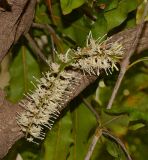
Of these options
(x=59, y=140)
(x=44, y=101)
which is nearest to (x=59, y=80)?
(x=44, y=101)

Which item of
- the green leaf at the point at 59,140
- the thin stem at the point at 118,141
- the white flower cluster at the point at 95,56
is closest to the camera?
the white flower cluster at the point at 95,56

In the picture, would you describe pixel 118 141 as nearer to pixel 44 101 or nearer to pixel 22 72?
pixel 44 101

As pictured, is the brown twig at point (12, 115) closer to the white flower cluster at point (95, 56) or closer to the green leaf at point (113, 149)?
the white flower cluster at point (95, 56)

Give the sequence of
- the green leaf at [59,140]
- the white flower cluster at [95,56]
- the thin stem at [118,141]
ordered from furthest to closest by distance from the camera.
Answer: the green leaf at [59,140], the thin stem at [118,141], the white flower cluster at [95,56]

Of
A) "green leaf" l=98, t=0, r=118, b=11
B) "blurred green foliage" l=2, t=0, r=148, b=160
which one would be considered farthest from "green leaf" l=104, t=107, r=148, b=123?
"green leaf" l=98, t=0, r=118, b=11

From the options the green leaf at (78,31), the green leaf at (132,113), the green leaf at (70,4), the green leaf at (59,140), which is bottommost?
the green leaf at (59,140)

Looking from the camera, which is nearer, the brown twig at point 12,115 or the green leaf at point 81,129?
the brown twig at point 12,115

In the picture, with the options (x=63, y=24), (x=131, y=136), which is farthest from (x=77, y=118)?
(x=63, y=24)

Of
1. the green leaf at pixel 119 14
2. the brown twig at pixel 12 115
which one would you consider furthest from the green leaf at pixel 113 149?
the green leaf at pixel 119 14
